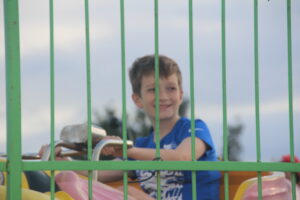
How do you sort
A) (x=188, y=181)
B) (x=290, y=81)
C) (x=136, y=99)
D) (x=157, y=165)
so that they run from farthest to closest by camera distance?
(x=136, y=99) → (x=188, y=181) → (x=290, y=81) → (x=157, y=165)

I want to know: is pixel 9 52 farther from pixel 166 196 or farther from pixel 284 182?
pixel 284 182

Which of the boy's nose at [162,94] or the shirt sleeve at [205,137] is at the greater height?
the boy's nose at [162,94]

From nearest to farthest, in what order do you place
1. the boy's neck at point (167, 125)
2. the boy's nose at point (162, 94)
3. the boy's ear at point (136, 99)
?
the boy's nose at point (162, 94)
the boy's neck at point (167, 125)
the boy's ear at point (136, 99)

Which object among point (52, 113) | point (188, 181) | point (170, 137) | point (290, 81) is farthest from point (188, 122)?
point (52, 113)

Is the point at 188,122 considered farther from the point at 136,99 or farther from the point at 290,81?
the point at 290,81

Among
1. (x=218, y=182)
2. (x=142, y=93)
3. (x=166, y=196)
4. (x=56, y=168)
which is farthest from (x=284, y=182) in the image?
(x=56, y=168)

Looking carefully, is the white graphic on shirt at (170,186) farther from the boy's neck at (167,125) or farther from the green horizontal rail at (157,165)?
the green horizontal rail at (157,165)

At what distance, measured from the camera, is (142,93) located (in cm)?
530

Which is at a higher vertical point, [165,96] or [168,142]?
[165,96]

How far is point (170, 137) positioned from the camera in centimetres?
514

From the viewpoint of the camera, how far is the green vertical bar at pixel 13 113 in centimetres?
360

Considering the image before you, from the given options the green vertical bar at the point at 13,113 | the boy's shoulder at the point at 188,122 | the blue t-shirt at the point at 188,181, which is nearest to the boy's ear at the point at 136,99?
the boy's shoulder at the point at 188,122

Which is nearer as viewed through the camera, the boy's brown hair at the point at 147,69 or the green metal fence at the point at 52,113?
the green metal fence at the point at 52,113

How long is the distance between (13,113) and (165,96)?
1.69 meters
